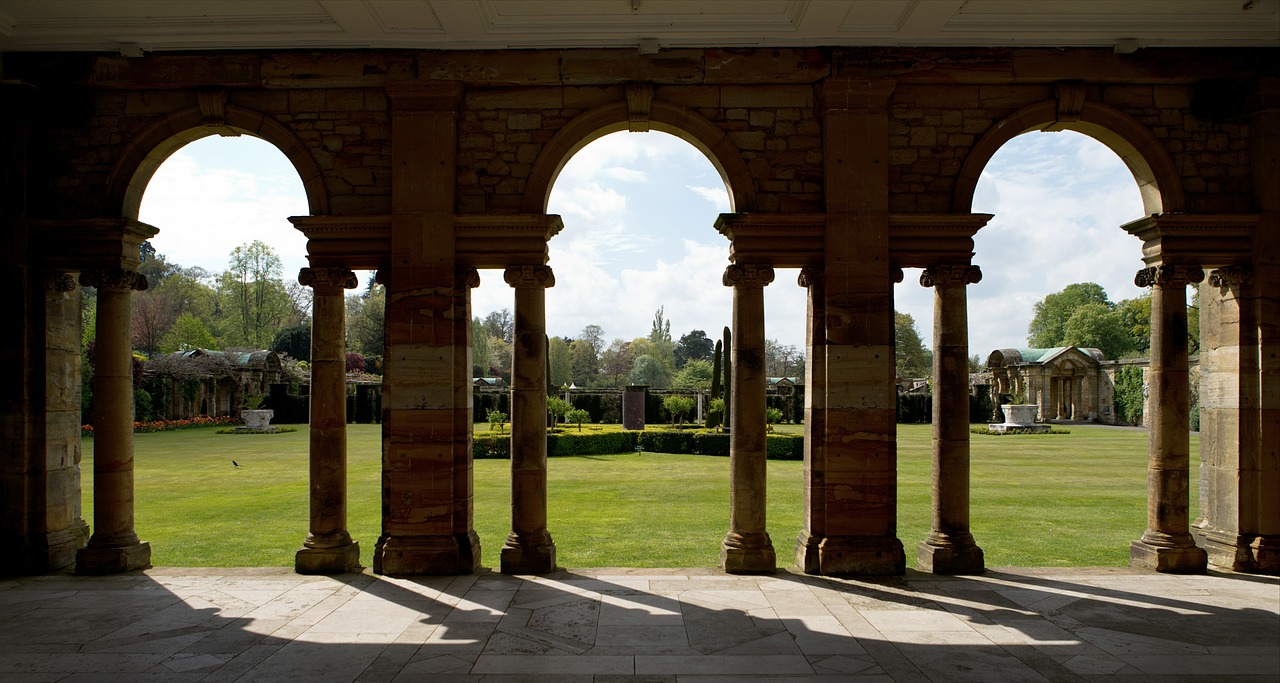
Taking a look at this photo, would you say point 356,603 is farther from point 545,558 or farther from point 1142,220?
point 1142,220

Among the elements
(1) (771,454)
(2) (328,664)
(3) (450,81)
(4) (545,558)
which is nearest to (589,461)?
(1) (771,454)

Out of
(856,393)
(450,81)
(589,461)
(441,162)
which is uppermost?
(450,81)

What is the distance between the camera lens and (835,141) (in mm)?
7414

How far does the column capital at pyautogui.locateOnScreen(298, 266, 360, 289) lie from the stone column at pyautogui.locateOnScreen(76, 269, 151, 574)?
5.58 feet

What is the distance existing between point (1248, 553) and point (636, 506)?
302 inches

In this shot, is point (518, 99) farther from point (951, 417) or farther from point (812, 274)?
point (951, 417)

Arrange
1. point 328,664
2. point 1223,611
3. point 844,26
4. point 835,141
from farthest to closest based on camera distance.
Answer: point 835,141, point 844,26, point 1223,611, point 328,664

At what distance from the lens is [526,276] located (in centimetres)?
754

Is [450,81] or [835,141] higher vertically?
[450,81]

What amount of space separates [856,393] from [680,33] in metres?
3.90

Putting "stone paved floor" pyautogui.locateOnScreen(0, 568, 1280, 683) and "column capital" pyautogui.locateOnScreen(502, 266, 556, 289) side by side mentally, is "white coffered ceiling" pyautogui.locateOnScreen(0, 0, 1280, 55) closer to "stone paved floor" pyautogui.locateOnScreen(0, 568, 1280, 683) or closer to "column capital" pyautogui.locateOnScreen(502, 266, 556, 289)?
"column capital" pyautogui.locateOnScreen(502, 266, 556, 289)

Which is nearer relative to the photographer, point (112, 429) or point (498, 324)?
point (112, 429)

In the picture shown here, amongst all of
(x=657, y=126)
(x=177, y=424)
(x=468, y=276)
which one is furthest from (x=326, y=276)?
(x=177, y=424)

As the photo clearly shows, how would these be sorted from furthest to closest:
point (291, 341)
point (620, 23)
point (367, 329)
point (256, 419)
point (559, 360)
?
point (559, 360) → point (367, 329) → point (291, 341) → point (256, 419) → point (620, 23)
